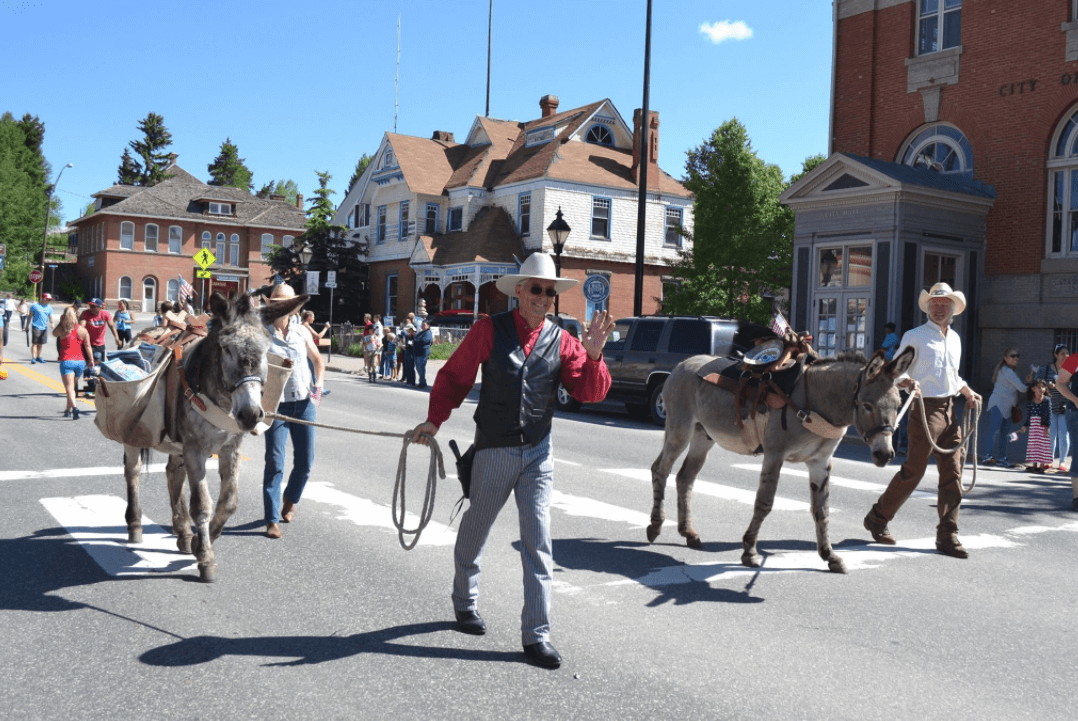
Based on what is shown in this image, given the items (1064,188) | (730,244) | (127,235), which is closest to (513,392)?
(1064,188)

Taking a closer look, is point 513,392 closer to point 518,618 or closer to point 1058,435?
point 518,618

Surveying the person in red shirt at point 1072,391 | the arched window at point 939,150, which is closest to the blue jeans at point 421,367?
the arched window at point 939,150

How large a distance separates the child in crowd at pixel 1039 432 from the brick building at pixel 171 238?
210ft

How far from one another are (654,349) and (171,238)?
213 ft

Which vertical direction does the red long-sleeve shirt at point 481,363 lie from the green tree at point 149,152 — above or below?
below

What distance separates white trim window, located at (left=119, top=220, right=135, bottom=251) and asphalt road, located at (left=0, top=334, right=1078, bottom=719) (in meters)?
69.2

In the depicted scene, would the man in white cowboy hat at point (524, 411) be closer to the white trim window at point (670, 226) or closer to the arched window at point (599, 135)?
the white trim window at point (670, 226)

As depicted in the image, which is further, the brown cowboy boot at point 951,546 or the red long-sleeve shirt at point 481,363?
the brown cowboy boot at point 951,546

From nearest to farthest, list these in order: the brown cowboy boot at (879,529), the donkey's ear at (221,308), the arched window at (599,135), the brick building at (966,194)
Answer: the donkey's ear at (221,308)
the brown cowboy boot at (879,529)
the brick building at (966,194)
the arched window at (599,135)

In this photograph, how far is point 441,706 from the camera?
4434mm

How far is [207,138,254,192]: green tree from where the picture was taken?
122 m

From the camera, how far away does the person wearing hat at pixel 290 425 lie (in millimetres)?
7715

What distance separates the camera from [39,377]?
23.3 meters

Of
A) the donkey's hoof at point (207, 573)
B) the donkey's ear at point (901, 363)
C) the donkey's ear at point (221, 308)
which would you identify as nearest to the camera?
the donkey's ear at point (221, 308)
